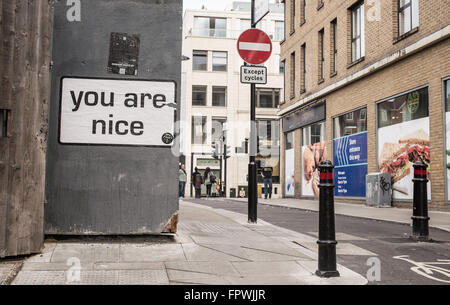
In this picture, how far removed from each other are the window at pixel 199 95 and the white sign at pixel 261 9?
36.8 m

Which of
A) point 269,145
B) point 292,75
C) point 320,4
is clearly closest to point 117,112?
point 320,4

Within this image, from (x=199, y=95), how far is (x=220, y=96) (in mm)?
1935

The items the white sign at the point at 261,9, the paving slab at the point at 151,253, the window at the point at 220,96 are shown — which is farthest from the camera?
the window at the point at 220,96

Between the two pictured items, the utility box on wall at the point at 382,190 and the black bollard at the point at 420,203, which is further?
the utility box on wall at the point at 382,190

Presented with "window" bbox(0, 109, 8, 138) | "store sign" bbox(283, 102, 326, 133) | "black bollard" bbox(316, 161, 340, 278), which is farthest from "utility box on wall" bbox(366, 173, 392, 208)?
"window" bbox(0, 109, 8, 138)

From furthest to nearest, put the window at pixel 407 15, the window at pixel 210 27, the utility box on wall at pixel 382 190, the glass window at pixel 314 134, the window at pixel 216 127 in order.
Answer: the window at pixel 210 27, the window at pixel 216 127, the glass window at pixel 314 134, the utility box on wall at pixel 382 190, the window at pixel 407 15

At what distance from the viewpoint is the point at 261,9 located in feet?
30.6

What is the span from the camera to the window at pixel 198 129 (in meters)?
45.2

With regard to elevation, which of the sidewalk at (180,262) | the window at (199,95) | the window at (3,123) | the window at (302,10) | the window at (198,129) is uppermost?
the window at (302,10)

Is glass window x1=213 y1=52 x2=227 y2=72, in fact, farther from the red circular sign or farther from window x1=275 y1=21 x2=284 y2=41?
the red circular sign

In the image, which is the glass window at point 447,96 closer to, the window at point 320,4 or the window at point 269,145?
the window at point 320,4

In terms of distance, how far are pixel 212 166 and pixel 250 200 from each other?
3683cm

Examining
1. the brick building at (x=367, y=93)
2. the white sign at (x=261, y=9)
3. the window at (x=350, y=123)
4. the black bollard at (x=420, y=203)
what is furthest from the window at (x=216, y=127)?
the black bollard at (x=420, y=203)
